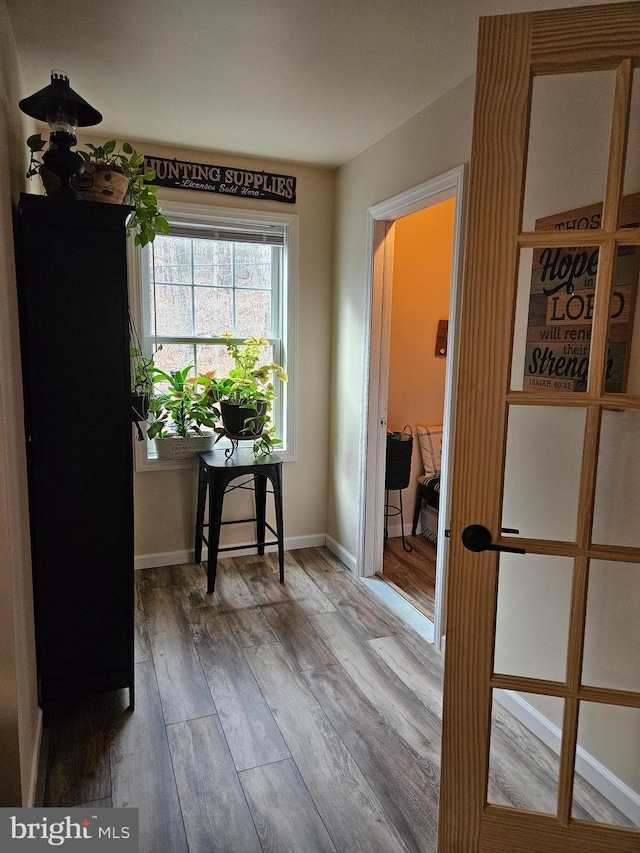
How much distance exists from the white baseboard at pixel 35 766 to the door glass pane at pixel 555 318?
2.03 m

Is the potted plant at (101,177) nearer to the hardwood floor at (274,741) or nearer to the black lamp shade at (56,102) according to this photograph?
the black lamp shade at (56,102)

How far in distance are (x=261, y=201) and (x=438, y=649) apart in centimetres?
273

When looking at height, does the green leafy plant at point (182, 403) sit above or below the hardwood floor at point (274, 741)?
above

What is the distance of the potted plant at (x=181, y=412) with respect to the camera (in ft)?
11.0

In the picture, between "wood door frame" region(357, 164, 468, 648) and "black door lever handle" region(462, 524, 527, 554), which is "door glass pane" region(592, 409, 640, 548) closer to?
"black door lever handle" region(462, 524, 527, 554)

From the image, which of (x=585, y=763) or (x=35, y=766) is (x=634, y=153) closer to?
(x=585, y=763)

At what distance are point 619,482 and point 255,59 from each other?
6.64ft

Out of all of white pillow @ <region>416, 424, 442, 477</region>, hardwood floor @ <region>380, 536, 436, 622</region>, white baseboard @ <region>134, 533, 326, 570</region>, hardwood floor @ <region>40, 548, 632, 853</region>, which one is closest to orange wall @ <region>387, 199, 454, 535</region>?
white pillow @ <region>416, 424, 442, 477</region>

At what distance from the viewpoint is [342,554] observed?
367 centimetres

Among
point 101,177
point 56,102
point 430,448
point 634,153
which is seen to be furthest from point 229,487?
point 634,153

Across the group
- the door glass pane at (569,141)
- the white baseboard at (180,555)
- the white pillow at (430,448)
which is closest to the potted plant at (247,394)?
the white baseboard at (180,555)

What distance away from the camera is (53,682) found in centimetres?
205

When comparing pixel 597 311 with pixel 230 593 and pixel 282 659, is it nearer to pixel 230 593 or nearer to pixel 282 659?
pixel 282 659

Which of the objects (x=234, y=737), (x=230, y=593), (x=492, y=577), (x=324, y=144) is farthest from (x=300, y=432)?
(x=492, y=577)
